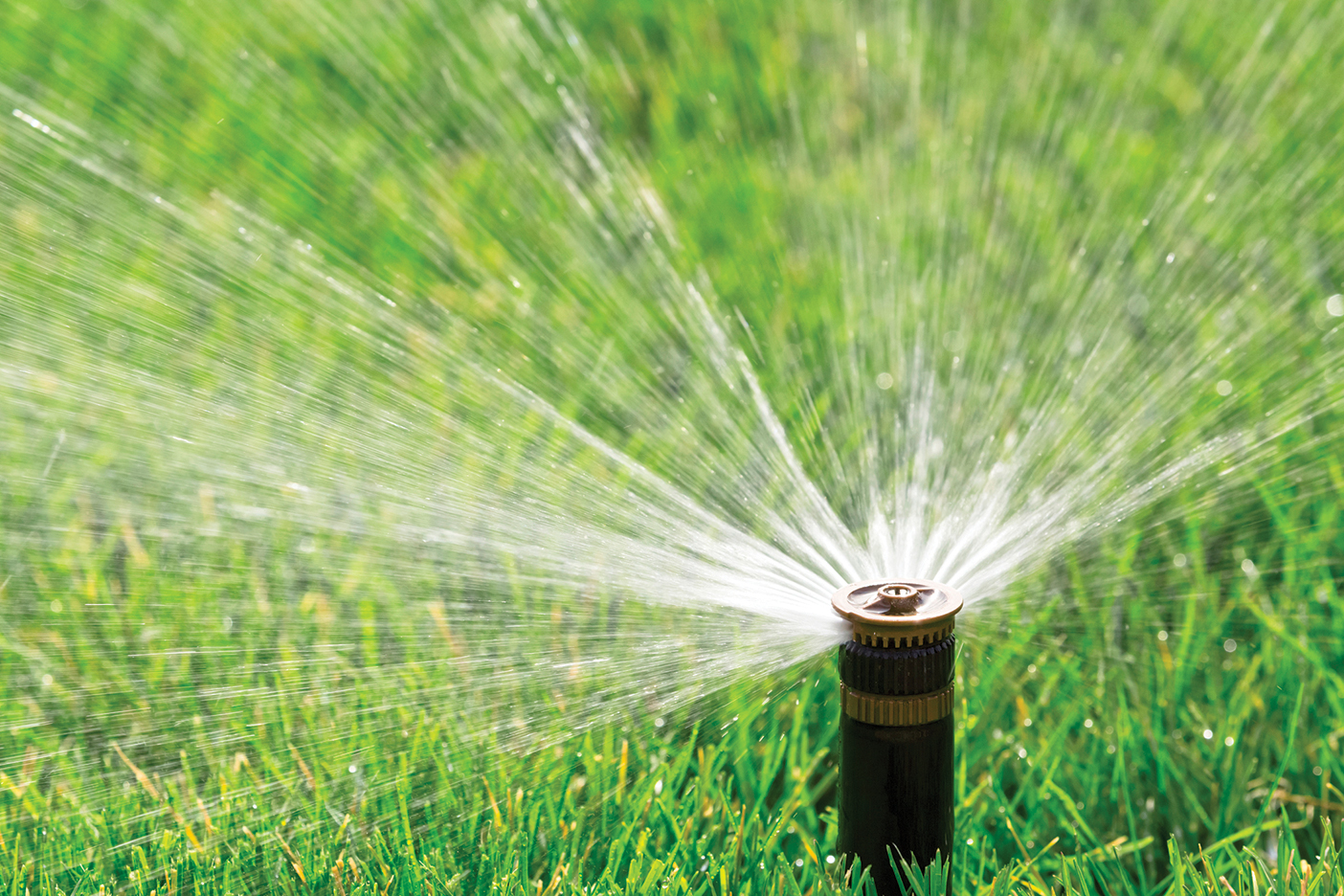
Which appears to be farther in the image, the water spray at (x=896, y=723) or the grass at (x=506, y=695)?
the grass at (x=506, y=695)

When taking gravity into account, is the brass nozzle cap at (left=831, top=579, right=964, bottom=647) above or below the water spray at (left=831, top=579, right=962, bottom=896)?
above

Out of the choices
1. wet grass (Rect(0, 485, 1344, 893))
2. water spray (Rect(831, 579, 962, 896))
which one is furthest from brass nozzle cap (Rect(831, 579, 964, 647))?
wet grass (Rect(0, 485, 1344, 893))

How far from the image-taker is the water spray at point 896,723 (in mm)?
1548

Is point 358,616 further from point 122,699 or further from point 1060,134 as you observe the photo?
point 1060,134

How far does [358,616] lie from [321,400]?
72 cm

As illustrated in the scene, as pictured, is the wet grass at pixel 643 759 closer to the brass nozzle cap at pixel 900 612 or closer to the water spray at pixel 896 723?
the water spray at pixel 896 723

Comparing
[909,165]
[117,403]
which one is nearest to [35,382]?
[117,403]

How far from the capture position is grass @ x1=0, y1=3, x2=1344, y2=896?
1.92 m

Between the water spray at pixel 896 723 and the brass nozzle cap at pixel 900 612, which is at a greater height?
the brass nozzle cap at pixel 900 612

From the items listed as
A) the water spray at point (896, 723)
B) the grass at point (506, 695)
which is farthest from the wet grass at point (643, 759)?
the water spray at point (896, 723)

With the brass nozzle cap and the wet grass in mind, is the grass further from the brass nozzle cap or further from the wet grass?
the brass nozzle cap

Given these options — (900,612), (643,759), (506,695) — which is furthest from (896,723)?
(506,695)

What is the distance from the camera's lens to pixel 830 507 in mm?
2596

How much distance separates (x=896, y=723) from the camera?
5.16 ft
